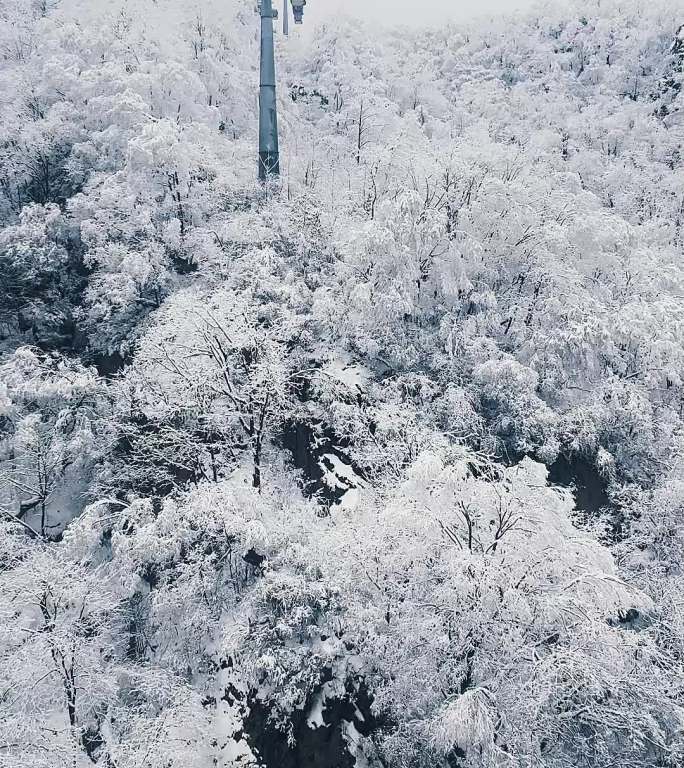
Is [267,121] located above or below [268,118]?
below

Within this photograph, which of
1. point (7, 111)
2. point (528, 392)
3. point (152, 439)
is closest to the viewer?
point (152, 439)

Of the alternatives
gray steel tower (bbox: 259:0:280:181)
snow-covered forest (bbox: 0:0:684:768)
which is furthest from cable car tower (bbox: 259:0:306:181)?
snow-covered forest (bbox: 0:0:684:768)

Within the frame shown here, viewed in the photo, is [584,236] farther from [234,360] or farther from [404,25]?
[404,25]

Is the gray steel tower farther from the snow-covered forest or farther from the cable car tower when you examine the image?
the snow-covered forest

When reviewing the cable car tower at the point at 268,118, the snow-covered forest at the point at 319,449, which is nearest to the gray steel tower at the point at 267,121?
the cable car tower at the point at 268,118

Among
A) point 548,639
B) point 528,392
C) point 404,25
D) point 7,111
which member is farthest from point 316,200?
point 404,25

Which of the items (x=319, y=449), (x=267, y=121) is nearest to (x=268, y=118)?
(x=267, y=121)

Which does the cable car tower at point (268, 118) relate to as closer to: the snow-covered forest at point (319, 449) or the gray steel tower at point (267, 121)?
the gray steel tower at point (267, 121)

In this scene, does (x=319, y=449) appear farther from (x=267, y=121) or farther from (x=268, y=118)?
(x=268, y=118)
